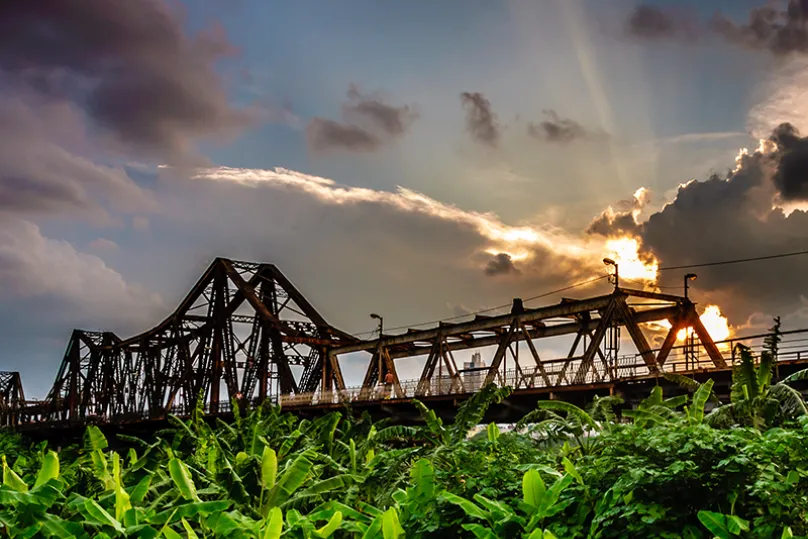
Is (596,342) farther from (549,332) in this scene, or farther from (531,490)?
(531,490)

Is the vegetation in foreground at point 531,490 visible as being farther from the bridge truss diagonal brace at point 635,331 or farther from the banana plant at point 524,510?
the bridge truss diagonal brace at point 635,331

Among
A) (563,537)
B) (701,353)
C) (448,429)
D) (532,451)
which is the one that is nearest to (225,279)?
(701,353)

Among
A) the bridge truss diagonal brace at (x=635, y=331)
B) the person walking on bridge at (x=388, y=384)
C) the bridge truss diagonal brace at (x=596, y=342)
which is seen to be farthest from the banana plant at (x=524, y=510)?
the person walking on bridge at (x=388, y=384)

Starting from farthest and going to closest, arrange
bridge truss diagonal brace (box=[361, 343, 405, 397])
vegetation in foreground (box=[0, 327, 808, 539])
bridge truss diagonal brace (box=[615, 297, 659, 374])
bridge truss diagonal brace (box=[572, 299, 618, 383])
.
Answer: bridge truss diagonal brace (box=[361, 343, 405, 397]) < bridge truss diagonal brace (box=[572, 299, 618, 383]) < bridge truss diagonal brace (box=[615, 297, 659, 374]) < vegetation in foreground (box=[0, 327, 808, 539])

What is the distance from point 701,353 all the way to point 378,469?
67.6ft

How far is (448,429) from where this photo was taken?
23.4 meters

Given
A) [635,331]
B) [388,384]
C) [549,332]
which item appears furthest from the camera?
[388,384]

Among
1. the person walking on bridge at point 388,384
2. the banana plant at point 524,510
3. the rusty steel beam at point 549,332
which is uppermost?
the rusty steel beam at point 549,332

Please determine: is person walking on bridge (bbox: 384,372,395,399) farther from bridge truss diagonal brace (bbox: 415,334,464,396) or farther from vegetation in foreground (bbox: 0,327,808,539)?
vegetation in foreground (bbox: 0,327,808,539)

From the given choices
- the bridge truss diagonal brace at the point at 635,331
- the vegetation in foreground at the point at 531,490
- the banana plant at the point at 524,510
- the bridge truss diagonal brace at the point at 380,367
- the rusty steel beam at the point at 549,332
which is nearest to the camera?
the vegetation in foreground at the point at 531,490

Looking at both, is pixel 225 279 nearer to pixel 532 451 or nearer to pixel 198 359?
pixel 198 359

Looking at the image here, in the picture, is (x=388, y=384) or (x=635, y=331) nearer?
(x=635, y=331)

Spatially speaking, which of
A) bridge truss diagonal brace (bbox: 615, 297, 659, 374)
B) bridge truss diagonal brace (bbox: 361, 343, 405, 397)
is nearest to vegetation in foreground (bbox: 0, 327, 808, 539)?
bridge truss diagonal brace (bbox: 615, 297, 659, 374)

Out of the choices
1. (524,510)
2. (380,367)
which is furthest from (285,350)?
(524,510)
